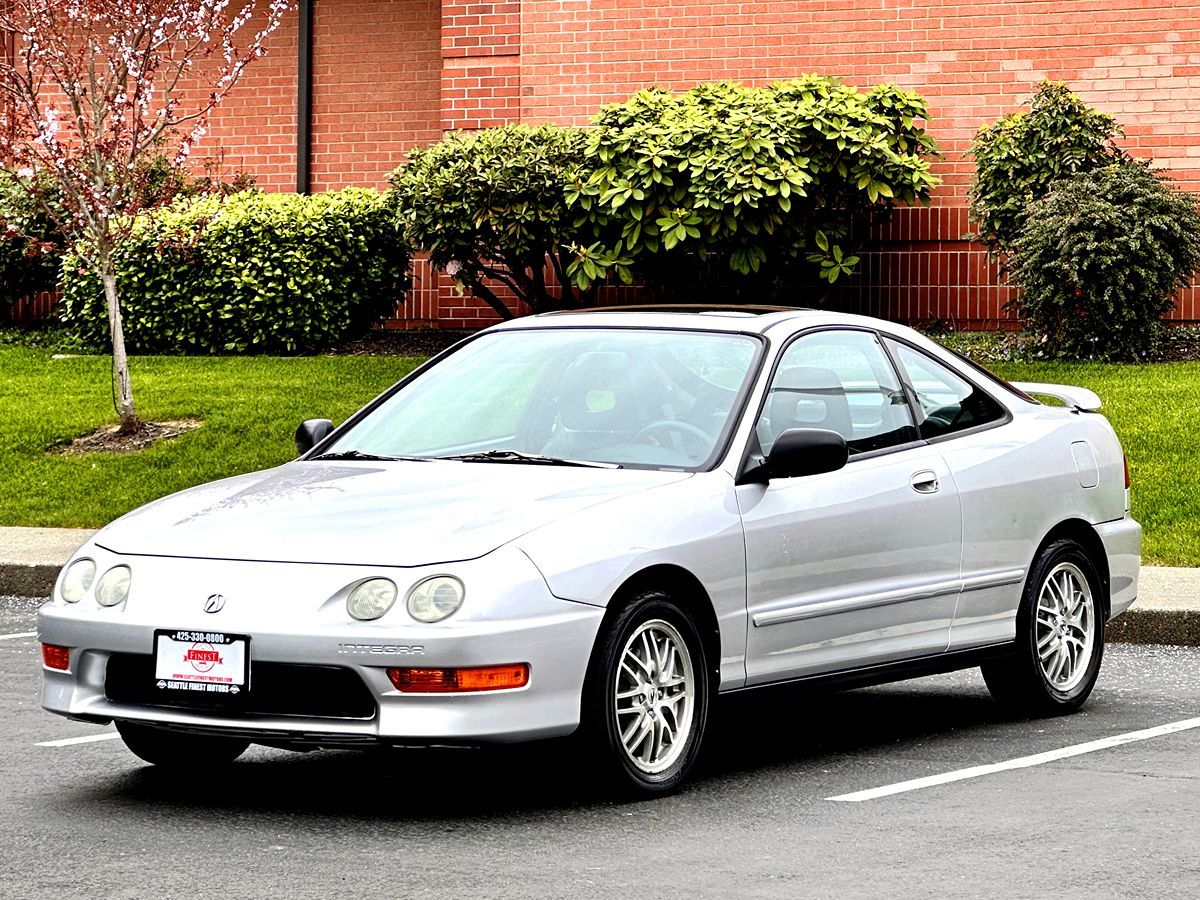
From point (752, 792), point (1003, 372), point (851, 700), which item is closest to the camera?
point (752, 792)

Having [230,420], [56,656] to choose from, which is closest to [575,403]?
[56,656]

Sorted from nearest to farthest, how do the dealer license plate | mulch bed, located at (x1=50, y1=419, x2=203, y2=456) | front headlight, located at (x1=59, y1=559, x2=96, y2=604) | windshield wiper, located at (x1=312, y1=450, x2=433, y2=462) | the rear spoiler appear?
the dealer license plate, front headlight, located at (x1=59, y1=559, x2=96, y2=604), windshield wiper, located at (x1=312, y1=450, x2=433, y2=462), the rear spoiler, mulch bed, located at (x1=50, y1=419, x2=203, y2=456)

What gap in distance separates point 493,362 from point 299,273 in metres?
11.4

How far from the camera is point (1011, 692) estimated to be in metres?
8.03

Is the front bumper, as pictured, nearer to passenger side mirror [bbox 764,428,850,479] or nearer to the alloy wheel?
the alloy wheel

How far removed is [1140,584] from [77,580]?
6.31 m

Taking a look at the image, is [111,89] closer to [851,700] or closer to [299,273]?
[299,273]

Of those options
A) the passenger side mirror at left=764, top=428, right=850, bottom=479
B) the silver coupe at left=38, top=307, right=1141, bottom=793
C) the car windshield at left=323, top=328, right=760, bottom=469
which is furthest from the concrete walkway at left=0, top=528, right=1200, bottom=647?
the passenger side mirror at left=764, top=428, right=850, bottom=479

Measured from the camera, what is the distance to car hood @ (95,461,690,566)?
596cm

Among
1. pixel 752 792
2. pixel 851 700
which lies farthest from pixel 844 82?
pixel 752 792

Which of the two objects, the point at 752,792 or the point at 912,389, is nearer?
the point at 752,792

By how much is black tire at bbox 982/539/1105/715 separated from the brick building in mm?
10394

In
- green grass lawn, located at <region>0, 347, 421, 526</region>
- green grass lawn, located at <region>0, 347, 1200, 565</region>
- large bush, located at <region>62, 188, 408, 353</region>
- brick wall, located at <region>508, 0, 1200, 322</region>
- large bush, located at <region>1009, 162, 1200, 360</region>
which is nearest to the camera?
green grass lawn, located at <region>0, 347, 1200, 565</region>

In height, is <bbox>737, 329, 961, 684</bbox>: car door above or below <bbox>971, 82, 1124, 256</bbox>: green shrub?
below
